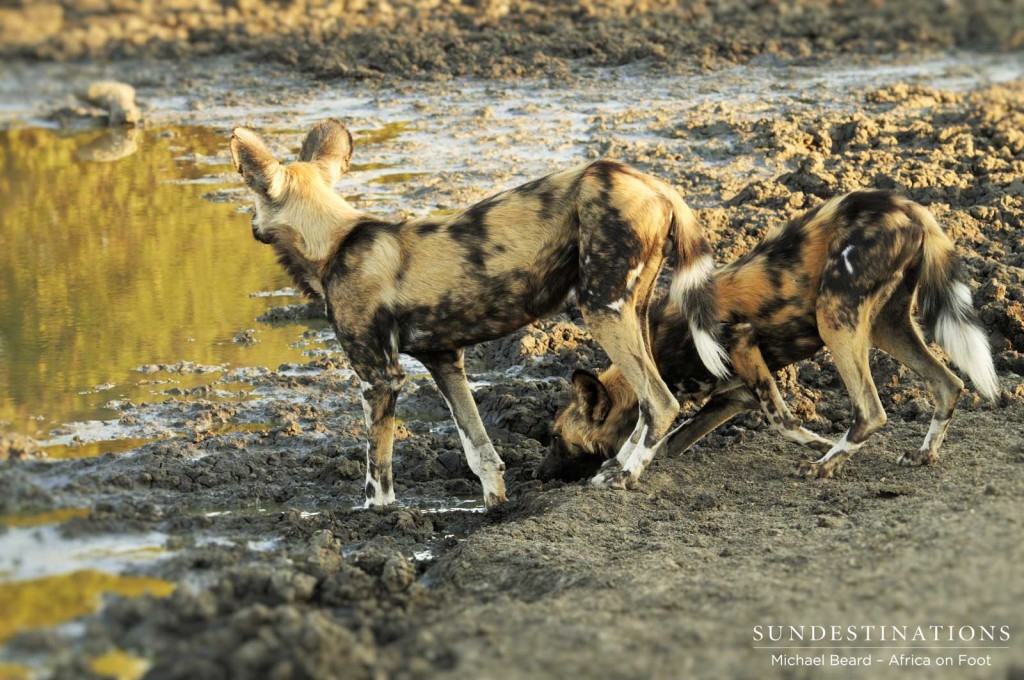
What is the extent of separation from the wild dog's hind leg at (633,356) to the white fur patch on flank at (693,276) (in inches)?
4.2

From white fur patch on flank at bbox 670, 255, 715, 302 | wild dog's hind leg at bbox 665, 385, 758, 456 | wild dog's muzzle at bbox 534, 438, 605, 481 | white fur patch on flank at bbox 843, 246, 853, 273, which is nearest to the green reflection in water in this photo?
wild dog's muzzle at bbox 534, 438, 605, 481

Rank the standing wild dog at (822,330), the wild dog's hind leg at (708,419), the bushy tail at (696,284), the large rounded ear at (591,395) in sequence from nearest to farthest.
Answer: the bushy tail at (696,284) < the standing wild dog at (822,330) < the large rounded ear at (591,395) < the wild dog's hind leg at (708,419)

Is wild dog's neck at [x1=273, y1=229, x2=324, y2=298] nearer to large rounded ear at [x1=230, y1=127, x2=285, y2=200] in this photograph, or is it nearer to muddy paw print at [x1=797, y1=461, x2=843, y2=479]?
large rounded ear at [x1=230, y1=127, x2=285, y2=200]

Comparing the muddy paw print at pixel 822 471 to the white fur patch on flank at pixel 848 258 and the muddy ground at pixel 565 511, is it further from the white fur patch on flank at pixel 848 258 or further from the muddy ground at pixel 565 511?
the white fur patch on flank at pixel 848 258

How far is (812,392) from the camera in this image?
659 cm

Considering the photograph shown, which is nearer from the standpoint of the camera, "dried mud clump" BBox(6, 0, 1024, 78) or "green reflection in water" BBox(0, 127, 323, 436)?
"green reflection in water" BBox(0, 127, 323, 436)

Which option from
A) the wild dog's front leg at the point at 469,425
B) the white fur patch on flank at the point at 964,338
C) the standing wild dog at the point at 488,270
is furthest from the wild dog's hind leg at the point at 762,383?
the wild dog's front leg at the point at 469,425

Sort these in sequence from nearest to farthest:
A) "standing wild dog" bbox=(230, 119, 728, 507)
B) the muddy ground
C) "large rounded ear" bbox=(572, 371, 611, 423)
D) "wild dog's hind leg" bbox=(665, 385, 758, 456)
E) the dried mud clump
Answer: the muddy ground
"standing wild dog" bbox=(230, 119, 728, 507)
"large rounded ear" bbox=(572, 371, 611, 423)
"wild dog's hind leg" bbox=(665, 385, 758, 456)
the dried mud clump

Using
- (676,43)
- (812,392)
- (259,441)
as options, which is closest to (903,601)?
(812,392)

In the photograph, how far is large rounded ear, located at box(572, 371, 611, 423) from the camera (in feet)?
19.4

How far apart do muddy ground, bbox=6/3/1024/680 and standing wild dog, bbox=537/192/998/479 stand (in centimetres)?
20

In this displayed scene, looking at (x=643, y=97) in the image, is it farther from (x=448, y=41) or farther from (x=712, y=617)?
(x=712, y=617)

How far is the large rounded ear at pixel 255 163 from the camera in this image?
217 inches

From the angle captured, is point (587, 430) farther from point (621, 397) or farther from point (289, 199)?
point (289, 199)
